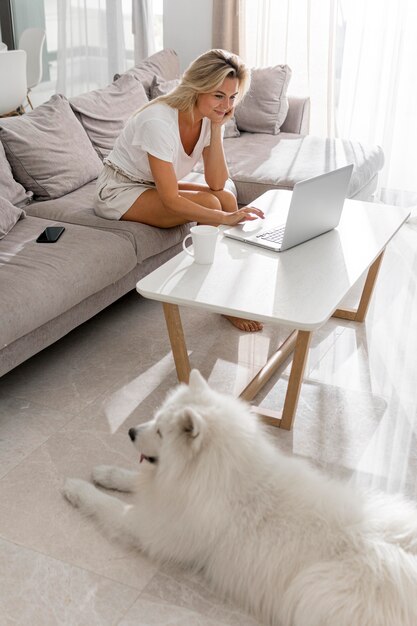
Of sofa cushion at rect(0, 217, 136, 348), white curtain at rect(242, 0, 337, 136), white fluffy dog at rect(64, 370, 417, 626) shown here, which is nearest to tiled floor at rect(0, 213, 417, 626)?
white fluffy dog at rect(64, 370, 417, 626)

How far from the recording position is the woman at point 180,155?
266cm

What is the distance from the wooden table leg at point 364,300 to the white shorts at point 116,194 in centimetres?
99

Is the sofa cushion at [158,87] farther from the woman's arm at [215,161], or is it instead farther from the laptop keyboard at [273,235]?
the laptop keyboard at [273,235]

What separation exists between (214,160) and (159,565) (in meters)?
1.82

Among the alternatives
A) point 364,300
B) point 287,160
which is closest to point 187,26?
point 287,160

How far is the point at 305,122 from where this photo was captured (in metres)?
4.67

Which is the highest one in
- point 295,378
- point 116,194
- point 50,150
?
point 50,150

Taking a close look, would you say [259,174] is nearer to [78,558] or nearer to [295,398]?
[295,398]

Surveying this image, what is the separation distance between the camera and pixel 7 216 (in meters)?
2.84

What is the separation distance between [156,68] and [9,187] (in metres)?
1.69

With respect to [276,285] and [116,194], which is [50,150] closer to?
[116,194]

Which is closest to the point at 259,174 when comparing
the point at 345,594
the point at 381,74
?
the point at 381,74

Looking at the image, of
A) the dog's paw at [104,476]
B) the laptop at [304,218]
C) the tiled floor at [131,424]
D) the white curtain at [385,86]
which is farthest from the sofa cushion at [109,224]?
the white curtain at [385,86]

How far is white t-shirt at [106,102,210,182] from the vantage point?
8.84ft
